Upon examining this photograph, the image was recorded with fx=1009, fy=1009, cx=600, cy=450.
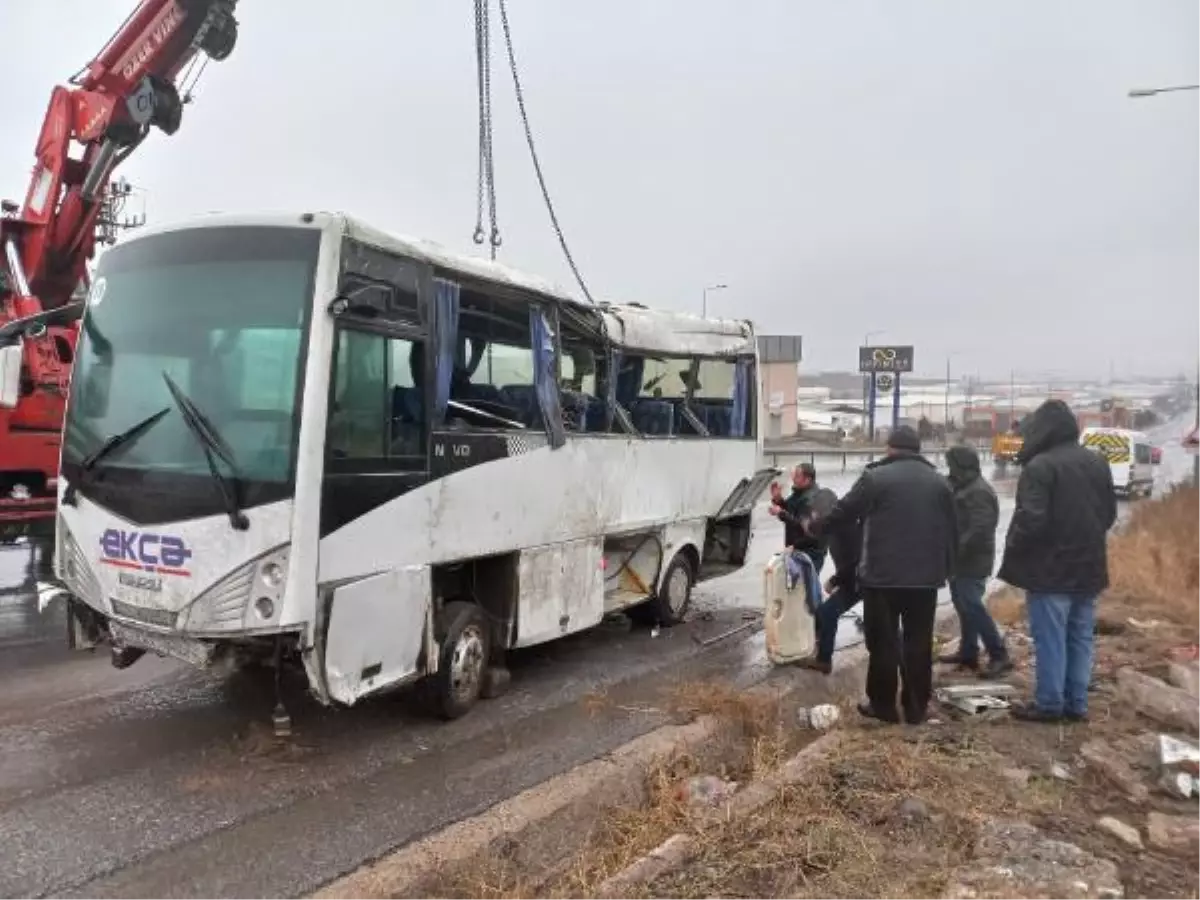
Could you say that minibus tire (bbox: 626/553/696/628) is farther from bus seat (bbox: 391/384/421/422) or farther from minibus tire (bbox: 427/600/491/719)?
bus seat (bbox: 391/384/421/422)

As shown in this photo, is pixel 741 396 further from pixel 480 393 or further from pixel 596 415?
pixel 480 393

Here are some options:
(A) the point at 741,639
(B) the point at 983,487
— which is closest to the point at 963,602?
(B) the point at 983,487

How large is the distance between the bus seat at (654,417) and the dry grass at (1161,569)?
192 inches

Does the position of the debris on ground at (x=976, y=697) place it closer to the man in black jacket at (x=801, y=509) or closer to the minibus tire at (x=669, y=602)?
the man in black jacket at (x=801, y=509)

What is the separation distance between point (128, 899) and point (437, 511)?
2664 millimetres

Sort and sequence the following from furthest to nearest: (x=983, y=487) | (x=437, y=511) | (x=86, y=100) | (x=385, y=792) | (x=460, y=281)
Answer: (x=86, y=100) → (x=983, y=487) → (x=460, y=281) → (x=437, y=511) → (x=385, y=792)

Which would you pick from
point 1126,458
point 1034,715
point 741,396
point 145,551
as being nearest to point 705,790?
point 1034,715

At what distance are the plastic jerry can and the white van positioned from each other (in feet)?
95.0

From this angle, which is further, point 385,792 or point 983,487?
point 983,487

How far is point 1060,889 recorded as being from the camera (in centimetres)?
375

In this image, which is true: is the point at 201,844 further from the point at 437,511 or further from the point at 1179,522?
the point at 1179,522

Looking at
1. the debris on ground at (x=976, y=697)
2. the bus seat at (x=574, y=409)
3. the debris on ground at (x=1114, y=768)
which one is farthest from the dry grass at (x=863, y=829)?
the bus seat at (x=574, y=409)

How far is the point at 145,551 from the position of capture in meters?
5.28

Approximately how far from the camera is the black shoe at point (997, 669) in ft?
24.2
